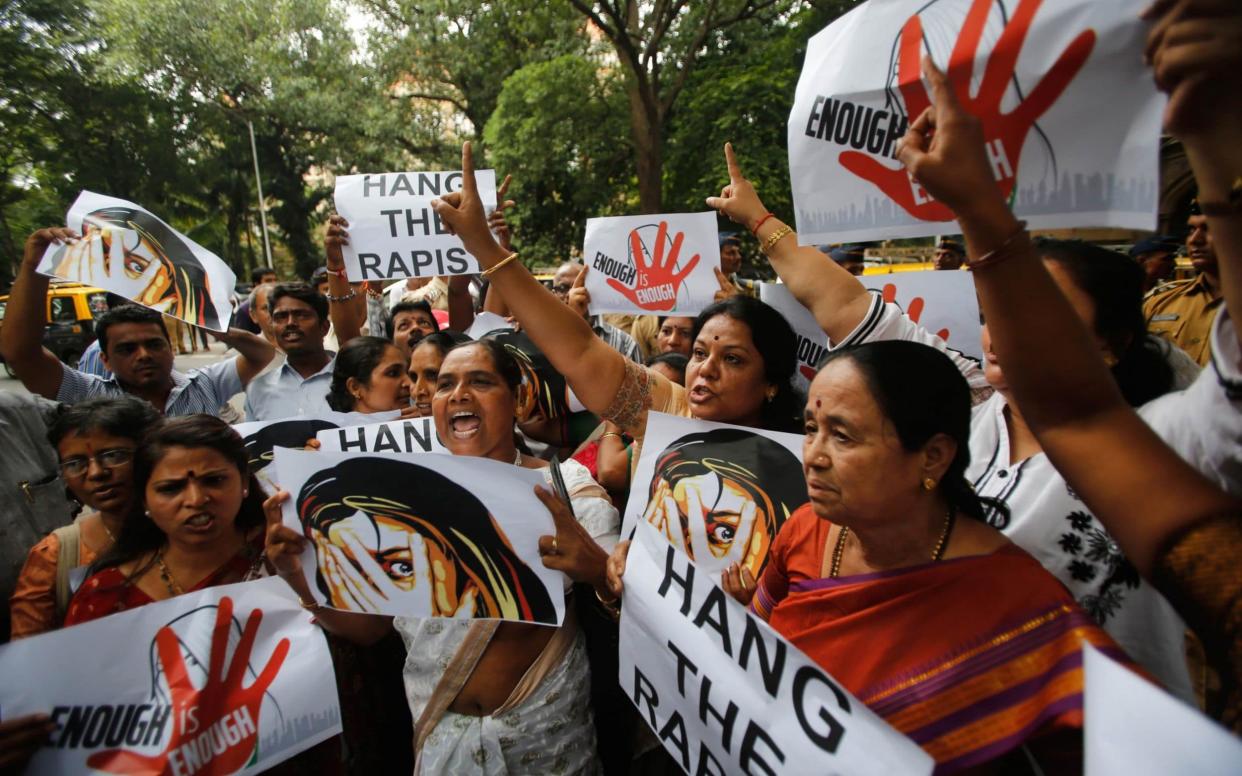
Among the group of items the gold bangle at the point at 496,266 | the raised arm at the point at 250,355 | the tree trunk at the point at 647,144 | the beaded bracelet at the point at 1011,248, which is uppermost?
the tree trunk at the point at 647,144

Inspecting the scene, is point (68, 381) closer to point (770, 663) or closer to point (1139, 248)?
point (770, 663)

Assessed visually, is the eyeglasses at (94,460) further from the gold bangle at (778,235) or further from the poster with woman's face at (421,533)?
the gold bangle at (778,235)

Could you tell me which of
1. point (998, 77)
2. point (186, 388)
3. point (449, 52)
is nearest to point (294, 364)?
point (186, 388)

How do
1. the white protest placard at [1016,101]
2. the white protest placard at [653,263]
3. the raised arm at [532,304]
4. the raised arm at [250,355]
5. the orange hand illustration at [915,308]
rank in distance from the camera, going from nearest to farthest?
the white protest placard at [1016,101] < the raised arm at [532,304] < the orange hand illustration at [915,308] < the raised arm at [250,355] < the white protest placard at [653,263]

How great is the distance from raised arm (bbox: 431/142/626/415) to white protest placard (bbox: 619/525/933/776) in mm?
618

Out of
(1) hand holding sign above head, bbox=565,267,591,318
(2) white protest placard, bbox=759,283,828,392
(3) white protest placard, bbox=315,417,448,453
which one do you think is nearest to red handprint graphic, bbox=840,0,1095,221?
(2) white protest placard, bbox=759,283,828,392

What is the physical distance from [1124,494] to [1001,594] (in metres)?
0.30

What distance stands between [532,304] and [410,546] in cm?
76

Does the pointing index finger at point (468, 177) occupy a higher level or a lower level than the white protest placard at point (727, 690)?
higher

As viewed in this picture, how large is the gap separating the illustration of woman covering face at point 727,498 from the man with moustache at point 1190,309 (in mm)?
3495

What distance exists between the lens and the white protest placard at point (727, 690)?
1160mm

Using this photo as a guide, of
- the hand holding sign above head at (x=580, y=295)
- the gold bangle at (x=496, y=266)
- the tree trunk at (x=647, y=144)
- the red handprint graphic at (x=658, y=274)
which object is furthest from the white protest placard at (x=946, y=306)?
the tree trunk at (x=647, y=144)

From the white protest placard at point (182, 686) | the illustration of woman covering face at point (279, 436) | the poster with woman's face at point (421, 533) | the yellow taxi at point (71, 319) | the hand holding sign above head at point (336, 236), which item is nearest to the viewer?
the white protest placard at point (182, 686)

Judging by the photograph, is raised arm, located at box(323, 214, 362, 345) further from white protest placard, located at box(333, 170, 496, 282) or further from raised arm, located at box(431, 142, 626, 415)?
raised arm, located at box(431, 142, 626, 415)
